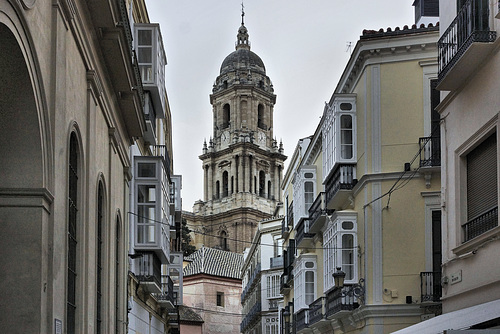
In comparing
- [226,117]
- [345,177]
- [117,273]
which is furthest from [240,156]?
[117,273]

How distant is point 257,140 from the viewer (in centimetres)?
9562

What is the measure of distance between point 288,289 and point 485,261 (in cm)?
2671

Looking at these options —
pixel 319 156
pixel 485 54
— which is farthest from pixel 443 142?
pixel 319 156

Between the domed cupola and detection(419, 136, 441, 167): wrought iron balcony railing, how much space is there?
73.6 metres

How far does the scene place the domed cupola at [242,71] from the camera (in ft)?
314

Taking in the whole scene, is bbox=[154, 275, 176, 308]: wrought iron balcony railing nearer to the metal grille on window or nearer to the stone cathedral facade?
the metal grille on window

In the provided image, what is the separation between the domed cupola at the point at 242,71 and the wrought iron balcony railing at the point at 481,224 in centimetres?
8149

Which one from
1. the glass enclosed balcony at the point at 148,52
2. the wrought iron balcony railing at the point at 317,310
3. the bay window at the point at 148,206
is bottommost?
the wrought iron balcony railing at the point at 317,310

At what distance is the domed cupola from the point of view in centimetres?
9562

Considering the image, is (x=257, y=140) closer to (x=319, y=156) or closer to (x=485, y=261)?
(x=319, y=156)

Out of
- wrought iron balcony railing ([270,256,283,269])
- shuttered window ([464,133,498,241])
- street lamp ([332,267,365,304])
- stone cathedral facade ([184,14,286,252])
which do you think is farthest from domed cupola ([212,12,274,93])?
shuttered window ([464,133,498,241])

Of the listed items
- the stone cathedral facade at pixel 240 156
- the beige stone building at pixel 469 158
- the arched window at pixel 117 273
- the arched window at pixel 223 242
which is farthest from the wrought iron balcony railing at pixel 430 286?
the arched window at pixel 223 242

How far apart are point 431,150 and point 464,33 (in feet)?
27.4

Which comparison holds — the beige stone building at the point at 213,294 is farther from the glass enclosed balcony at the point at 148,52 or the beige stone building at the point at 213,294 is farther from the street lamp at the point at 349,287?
the glass enclosed balcony at the point at 148,52
